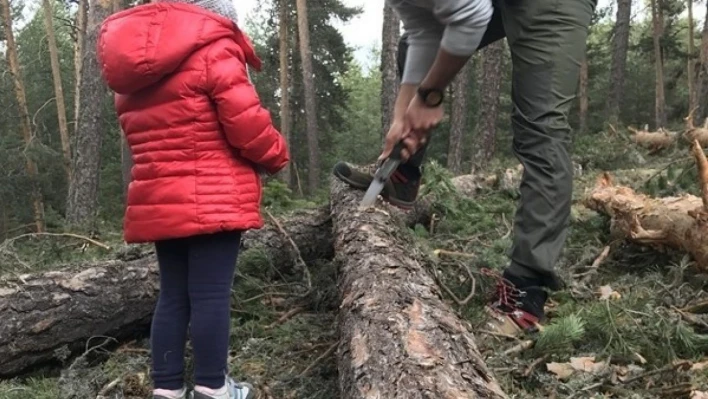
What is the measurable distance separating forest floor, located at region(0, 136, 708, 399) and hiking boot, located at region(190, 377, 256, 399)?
0.24 feet

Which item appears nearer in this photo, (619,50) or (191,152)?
(191,152)

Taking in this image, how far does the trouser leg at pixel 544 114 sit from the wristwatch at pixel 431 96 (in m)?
0.35

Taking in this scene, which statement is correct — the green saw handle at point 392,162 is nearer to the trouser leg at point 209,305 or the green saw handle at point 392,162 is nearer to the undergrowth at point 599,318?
the undergrowth at point 599,318

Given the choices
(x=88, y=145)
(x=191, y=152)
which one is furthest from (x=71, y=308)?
(x=88, y=145)

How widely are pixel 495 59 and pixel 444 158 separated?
17355 mm

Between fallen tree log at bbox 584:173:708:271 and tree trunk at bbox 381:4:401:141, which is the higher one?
tree trunk at bbox 381:4:401:141

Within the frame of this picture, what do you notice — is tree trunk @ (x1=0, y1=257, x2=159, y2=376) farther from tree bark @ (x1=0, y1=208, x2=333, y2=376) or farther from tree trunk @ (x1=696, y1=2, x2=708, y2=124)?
tree trunk @ (x1=696, y1=2, x2=708, y2=124)

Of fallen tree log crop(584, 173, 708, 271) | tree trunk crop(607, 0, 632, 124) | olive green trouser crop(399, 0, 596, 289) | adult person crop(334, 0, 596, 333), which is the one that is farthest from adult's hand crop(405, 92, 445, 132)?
tree trunk crop(607, 0, 632, 124)

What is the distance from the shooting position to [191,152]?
2.28 m

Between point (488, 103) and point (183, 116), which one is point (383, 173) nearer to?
point (183, 116)

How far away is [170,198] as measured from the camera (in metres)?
2.25

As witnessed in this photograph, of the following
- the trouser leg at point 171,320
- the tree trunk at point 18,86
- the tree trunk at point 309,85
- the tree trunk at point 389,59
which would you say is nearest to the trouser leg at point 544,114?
the trouser leg at point 171,320

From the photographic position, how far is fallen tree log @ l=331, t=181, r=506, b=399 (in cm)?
168

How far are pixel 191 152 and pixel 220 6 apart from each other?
1.84 ft
